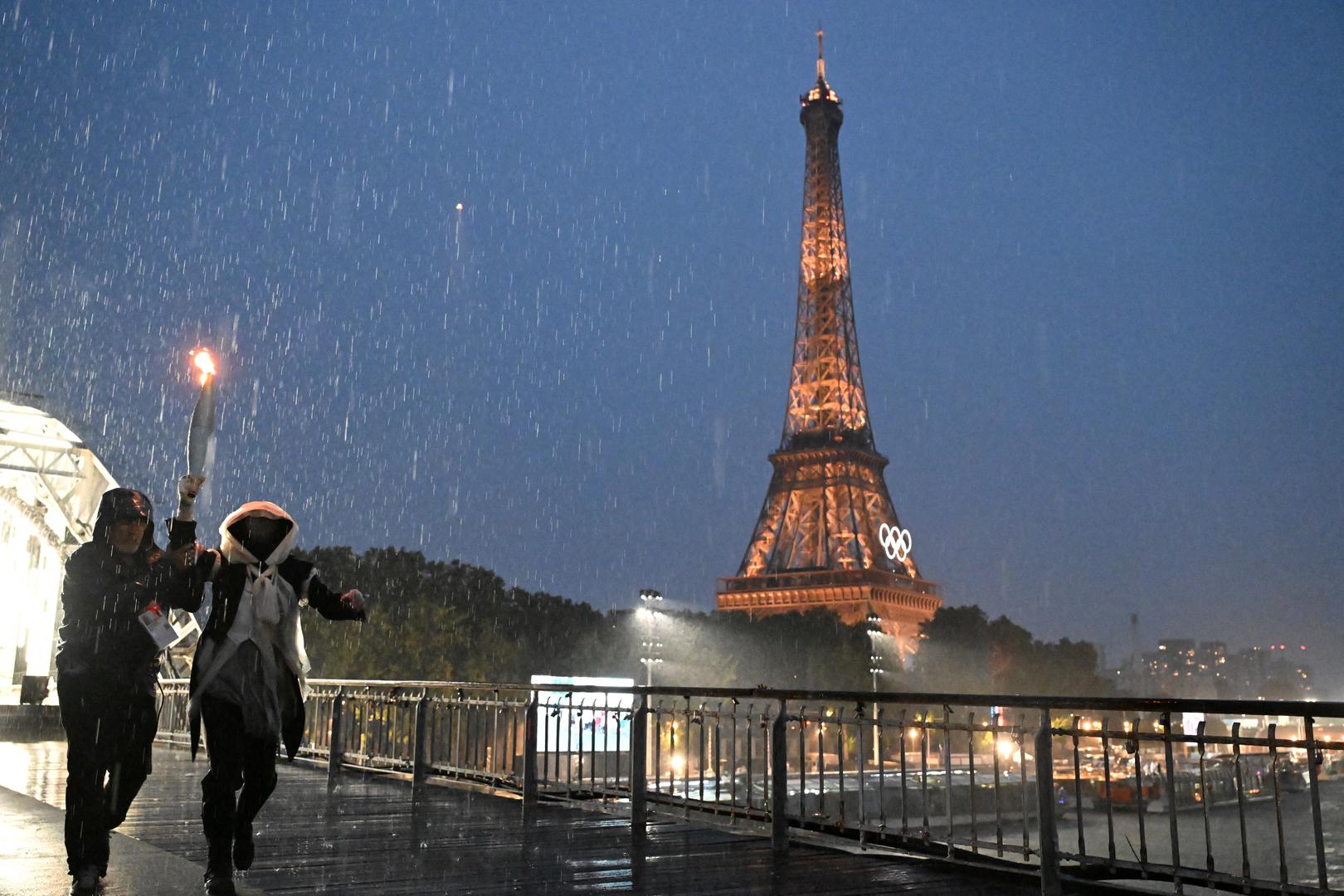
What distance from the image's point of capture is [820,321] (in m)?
94.9

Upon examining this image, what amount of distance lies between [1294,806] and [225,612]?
316 ft

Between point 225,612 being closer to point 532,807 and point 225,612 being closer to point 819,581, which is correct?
point 532,807

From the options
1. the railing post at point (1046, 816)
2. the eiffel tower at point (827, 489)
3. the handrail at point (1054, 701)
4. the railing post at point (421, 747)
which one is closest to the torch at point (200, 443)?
the handrail at point (1054, 701)

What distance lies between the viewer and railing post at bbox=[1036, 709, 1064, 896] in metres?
6.33

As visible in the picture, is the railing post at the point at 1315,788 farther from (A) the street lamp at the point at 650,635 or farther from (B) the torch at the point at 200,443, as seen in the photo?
(A) the street lamp at the point at 650,635

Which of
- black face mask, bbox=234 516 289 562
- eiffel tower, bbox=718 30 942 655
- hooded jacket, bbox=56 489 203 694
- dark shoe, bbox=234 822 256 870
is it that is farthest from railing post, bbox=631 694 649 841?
eiffel tower, bbox=718 30 942 655

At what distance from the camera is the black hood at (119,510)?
5.34 meters

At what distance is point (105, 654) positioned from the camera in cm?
530

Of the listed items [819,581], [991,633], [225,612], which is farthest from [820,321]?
→ [225,612]

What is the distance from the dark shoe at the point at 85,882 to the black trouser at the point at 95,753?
3 centimetres

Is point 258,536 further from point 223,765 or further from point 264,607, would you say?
point 223,765

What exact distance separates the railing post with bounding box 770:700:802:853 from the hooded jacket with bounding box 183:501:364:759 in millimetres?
3403

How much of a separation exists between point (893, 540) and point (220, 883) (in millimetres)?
85840

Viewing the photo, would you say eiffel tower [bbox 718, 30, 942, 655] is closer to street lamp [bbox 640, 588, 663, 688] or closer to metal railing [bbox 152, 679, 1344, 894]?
street lamp [bbox 640, 588, 663, 688]
